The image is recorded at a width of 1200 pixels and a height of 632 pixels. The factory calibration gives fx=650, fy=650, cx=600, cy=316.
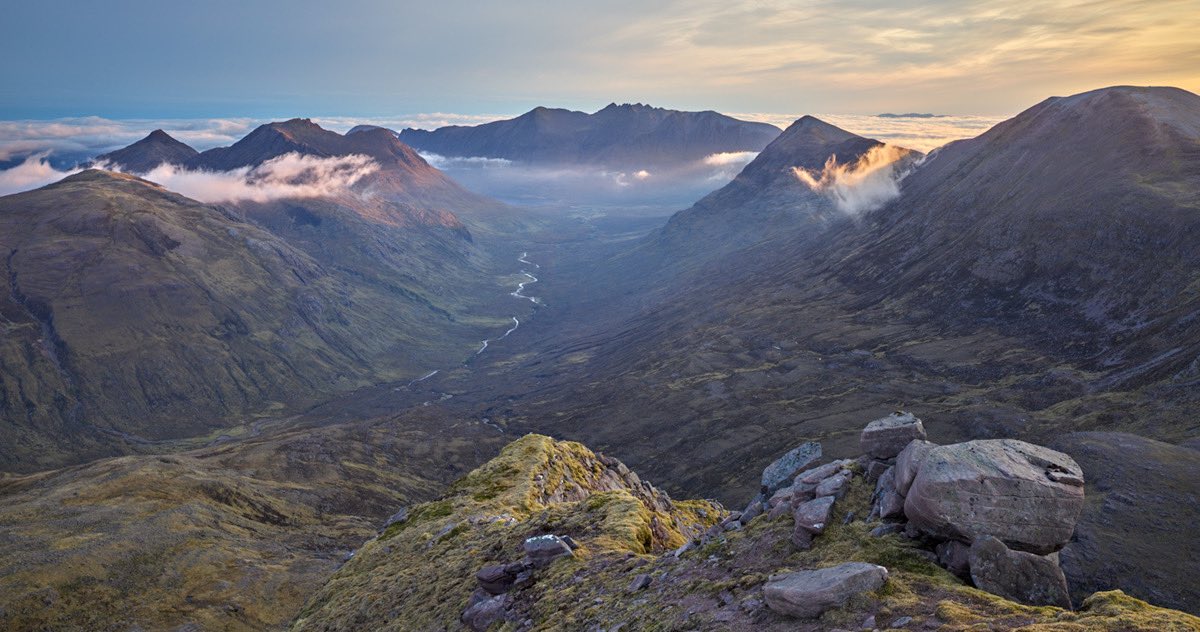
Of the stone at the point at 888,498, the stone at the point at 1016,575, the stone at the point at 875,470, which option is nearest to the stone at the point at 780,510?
the stone at the point at 875,470

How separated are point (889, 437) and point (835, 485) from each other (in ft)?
13.5

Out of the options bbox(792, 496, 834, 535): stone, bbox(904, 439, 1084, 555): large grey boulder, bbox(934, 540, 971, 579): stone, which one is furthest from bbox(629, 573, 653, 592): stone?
bbox(904, 439, 1084, 555): large grey boulder

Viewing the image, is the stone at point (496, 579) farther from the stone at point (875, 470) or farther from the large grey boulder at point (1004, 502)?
the large grey boulder at point (1004, 502)

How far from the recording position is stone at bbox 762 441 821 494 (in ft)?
162

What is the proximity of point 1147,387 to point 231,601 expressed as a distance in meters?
207

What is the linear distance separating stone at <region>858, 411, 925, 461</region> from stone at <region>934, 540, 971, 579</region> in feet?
24.8

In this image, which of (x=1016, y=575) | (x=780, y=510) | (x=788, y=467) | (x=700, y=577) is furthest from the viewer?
(x=788, y=467)

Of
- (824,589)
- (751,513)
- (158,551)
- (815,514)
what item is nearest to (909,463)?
(815,514)

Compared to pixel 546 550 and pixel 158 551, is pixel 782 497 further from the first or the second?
pixel 158 551

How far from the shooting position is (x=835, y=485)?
110 ft

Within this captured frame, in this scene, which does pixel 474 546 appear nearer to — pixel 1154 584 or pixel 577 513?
pixel 577 513

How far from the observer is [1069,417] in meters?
163

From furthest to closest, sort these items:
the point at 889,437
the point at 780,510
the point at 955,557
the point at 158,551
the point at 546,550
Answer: the point at 158,551 → the point at 546,550 → the point at 780,510 → the point at 889,437 → the point at 955,557

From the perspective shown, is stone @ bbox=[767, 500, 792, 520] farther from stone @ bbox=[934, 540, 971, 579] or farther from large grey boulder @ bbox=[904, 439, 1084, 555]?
large grey boulder @ bbox=[904, 439, 1084, 555]
